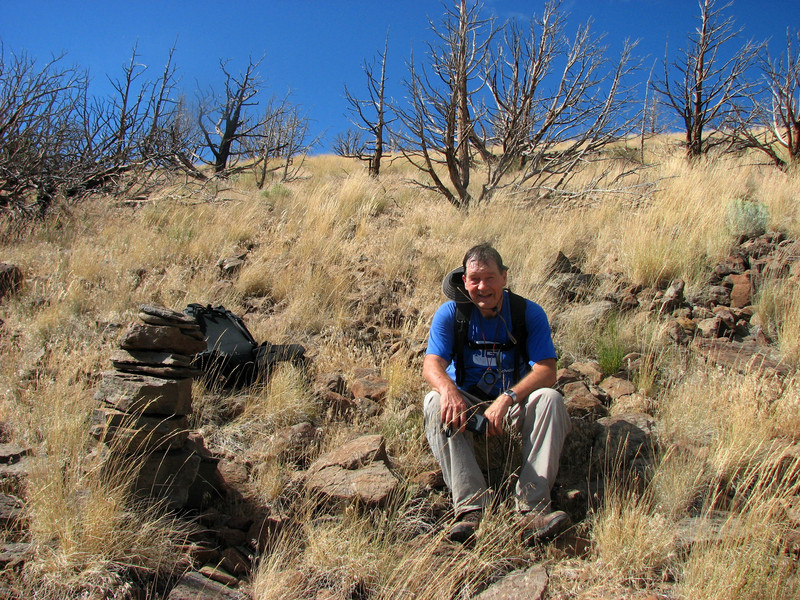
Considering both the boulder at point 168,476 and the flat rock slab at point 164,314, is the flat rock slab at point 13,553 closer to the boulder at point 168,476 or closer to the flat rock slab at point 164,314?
the boulder at point 168,476

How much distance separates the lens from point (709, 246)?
6.16 m

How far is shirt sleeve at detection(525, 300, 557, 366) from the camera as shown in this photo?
131 inches

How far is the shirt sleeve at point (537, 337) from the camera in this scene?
10.9 feet

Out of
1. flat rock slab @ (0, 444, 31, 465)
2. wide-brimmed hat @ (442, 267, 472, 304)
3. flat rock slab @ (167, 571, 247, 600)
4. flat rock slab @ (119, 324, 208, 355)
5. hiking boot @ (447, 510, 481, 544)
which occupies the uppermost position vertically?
wide-brimmed hat @ (442, 267, 472, 304)

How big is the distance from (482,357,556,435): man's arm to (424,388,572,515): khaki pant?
0.06m

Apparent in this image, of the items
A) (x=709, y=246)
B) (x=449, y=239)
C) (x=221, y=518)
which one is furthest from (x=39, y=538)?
(x=709, y=246)

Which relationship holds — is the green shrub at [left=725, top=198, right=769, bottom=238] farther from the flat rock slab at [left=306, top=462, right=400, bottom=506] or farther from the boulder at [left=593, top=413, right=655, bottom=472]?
the flat rock slab at [left=306, top=462, right=400, bottom=506]

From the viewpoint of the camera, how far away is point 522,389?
3.15 m

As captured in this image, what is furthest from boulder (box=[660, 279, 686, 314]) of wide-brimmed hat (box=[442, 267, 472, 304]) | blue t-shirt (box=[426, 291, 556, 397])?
wide-brimmed hat (box=[442, 267, 472, 304])

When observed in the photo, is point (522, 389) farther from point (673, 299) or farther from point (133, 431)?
point (673, 299)

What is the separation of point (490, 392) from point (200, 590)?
6.18 feet

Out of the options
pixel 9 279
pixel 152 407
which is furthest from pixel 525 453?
pixel 9 279

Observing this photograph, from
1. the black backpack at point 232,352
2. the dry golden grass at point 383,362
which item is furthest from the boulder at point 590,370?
the black backpack at point 232,352

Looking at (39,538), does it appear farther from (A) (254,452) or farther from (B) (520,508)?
(B) (520,508)
